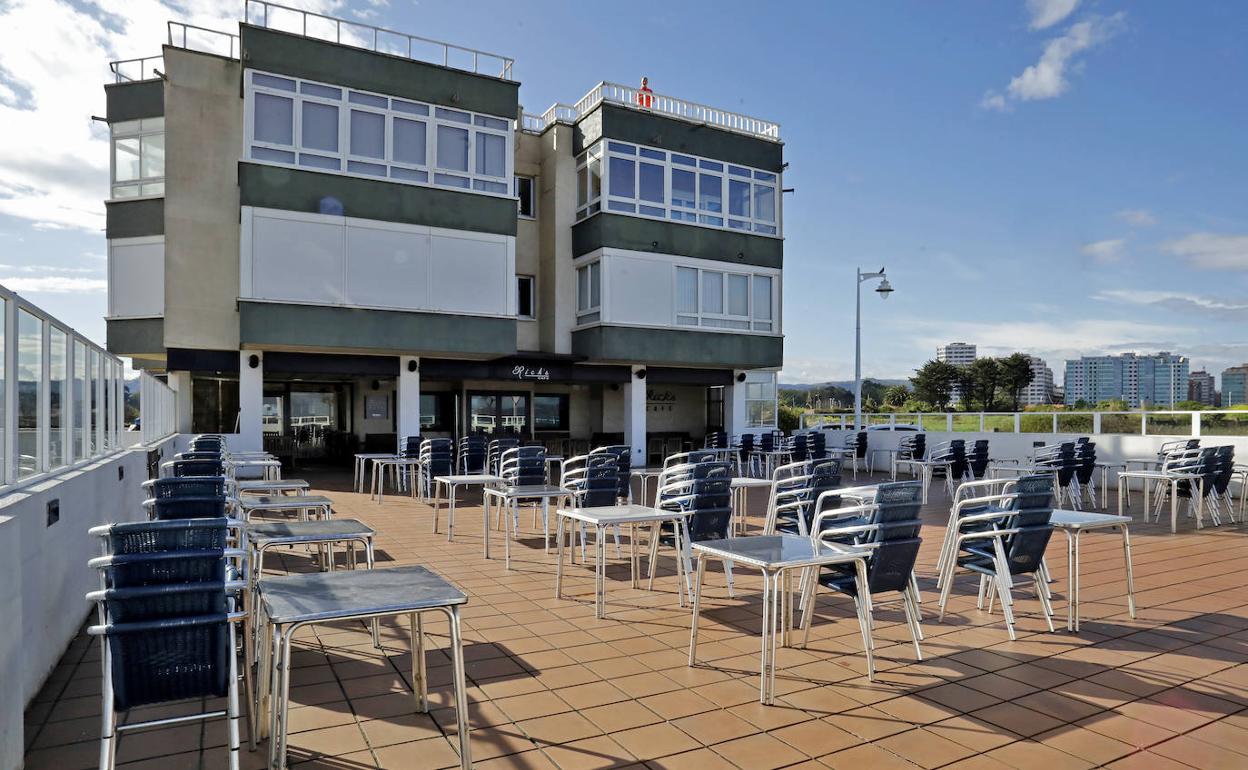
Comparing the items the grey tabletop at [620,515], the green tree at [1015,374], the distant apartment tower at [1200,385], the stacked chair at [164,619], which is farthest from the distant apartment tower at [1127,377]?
the stacked chair at [164,619]

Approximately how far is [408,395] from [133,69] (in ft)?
32.1

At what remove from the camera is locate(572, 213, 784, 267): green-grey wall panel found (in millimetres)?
18531

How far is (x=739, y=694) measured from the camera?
392 centimetres

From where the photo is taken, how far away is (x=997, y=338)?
62.5m

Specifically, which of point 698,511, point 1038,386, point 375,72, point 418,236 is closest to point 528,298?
point 418,236

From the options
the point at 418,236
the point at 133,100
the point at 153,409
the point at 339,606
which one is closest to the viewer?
the point at 339,606

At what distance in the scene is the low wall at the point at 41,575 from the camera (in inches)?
116

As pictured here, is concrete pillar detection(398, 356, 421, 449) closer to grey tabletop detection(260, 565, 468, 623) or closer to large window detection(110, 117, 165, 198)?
large window detection(110, 117, 165, 198)

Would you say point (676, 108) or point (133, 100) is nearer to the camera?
point (133, 100)

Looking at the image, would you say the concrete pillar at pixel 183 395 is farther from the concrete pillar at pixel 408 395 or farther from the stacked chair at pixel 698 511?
the stacked chair at pixel 698 511

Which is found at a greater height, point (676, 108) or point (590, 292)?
point (676, 108)

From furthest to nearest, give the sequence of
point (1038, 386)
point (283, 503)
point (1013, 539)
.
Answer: point (1038, 386) → point (283, 503) → point (1013, 539)

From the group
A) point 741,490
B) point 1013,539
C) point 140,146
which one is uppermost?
point 140,146

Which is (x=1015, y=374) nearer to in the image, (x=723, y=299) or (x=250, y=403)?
(x=723, y=299)
